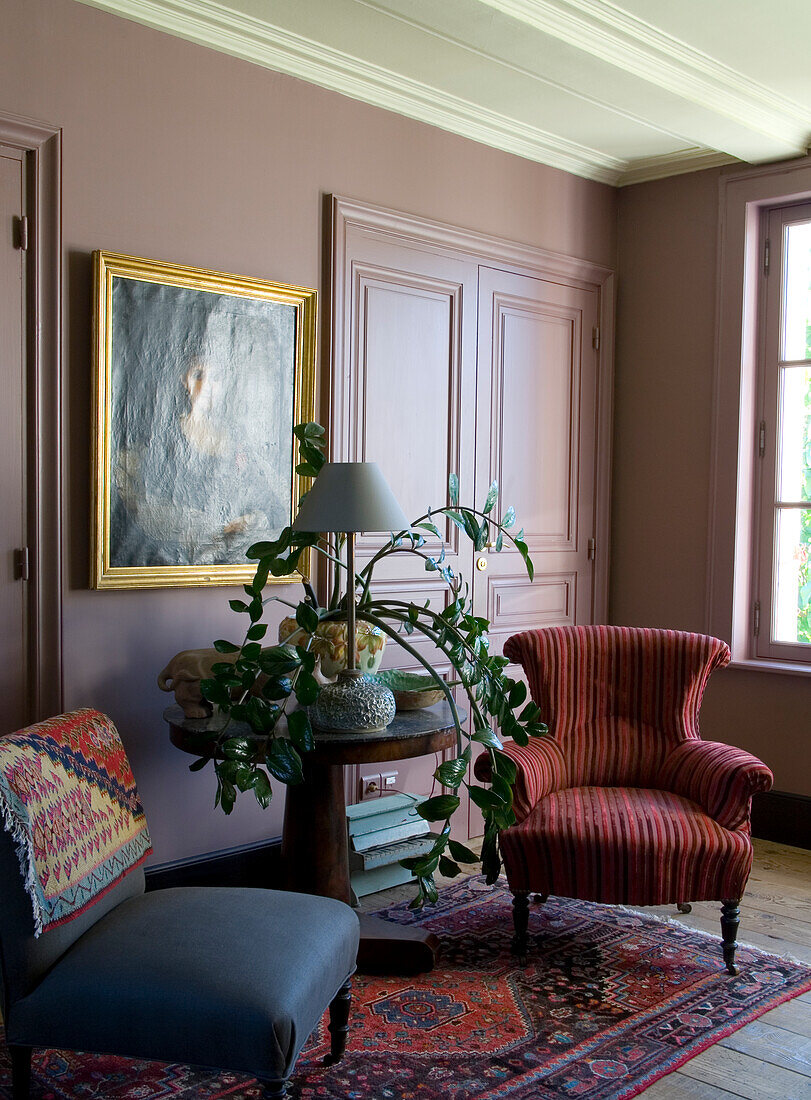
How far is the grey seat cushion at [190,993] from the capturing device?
1878mm

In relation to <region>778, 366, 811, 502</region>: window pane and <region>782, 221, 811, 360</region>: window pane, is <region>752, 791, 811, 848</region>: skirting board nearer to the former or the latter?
<region>778, 366, 811, 502</region>: window pane

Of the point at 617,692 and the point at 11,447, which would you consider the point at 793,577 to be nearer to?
the point at 617,692

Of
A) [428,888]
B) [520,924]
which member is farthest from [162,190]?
[520,924]

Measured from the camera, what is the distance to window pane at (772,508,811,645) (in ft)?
13.8

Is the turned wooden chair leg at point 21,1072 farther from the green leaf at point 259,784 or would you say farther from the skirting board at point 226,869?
the skirting board at point 226,869

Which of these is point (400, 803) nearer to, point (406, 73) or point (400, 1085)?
point (400, 1085)

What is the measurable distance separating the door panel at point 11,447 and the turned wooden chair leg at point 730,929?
78.4 inches

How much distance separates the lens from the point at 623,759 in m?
3.34

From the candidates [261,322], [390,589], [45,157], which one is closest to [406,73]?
[261,322]

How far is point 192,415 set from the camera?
10.5 feet

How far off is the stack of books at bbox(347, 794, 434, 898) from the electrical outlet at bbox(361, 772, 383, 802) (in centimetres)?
12

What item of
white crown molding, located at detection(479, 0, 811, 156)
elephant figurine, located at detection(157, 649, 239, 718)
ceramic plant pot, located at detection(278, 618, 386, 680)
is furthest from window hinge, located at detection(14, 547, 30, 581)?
white crown molding, located at detection(479, 0, 811, 156)

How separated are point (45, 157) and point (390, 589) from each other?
5.82 feet

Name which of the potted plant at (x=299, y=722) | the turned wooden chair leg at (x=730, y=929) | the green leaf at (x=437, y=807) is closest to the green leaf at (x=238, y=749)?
the potted plant at (x=299, y=722)
